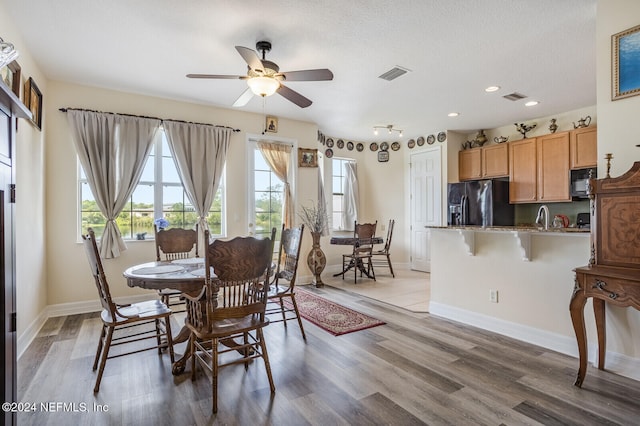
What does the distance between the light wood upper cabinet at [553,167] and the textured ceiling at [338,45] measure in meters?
0.61

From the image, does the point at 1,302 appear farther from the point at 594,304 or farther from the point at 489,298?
the point at 489,298

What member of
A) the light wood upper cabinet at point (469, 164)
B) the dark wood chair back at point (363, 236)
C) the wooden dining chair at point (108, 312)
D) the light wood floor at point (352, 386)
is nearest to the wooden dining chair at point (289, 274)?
the light wood floor at point (352, 386)

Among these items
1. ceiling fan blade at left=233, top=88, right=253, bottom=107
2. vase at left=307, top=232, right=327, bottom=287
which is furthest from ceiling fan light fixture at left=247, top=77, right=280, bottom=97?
vase at left=307, top=232, right=327, bottom=287

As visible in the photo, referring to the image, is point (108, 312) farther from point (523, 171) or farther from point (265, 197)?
point (523, 171)

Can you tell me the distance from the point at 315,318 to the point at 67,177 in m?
3.39

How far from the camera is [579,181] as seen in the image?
187 inches

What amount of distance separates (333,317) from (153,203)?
2852 mm

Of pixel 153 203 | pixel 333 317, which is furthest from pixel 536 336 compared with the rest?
pixel 153 203

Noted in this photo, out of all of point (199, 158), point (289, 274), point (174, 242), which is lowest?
point (289, 274)

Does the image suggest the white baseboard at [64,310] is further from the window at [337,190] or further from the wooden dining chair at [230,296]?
the window at [337,190]

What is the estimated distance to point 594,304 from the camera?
2410 millimetres

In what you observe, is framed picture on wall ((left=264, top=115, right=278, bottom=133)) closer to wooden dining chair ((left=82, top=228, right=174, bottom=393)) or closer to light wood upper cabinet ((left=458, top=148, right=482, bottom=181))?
wooden dining chair ((left=82, top=228, right=174, bottom=393))

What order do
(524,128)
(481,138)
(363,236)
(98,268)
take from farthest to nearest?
(481,138) < (363,236) < (524,128) < (98,268)

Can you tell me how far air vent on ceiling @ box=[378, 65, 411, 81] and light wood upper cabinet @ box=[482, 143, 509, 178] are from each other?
3033 mm
